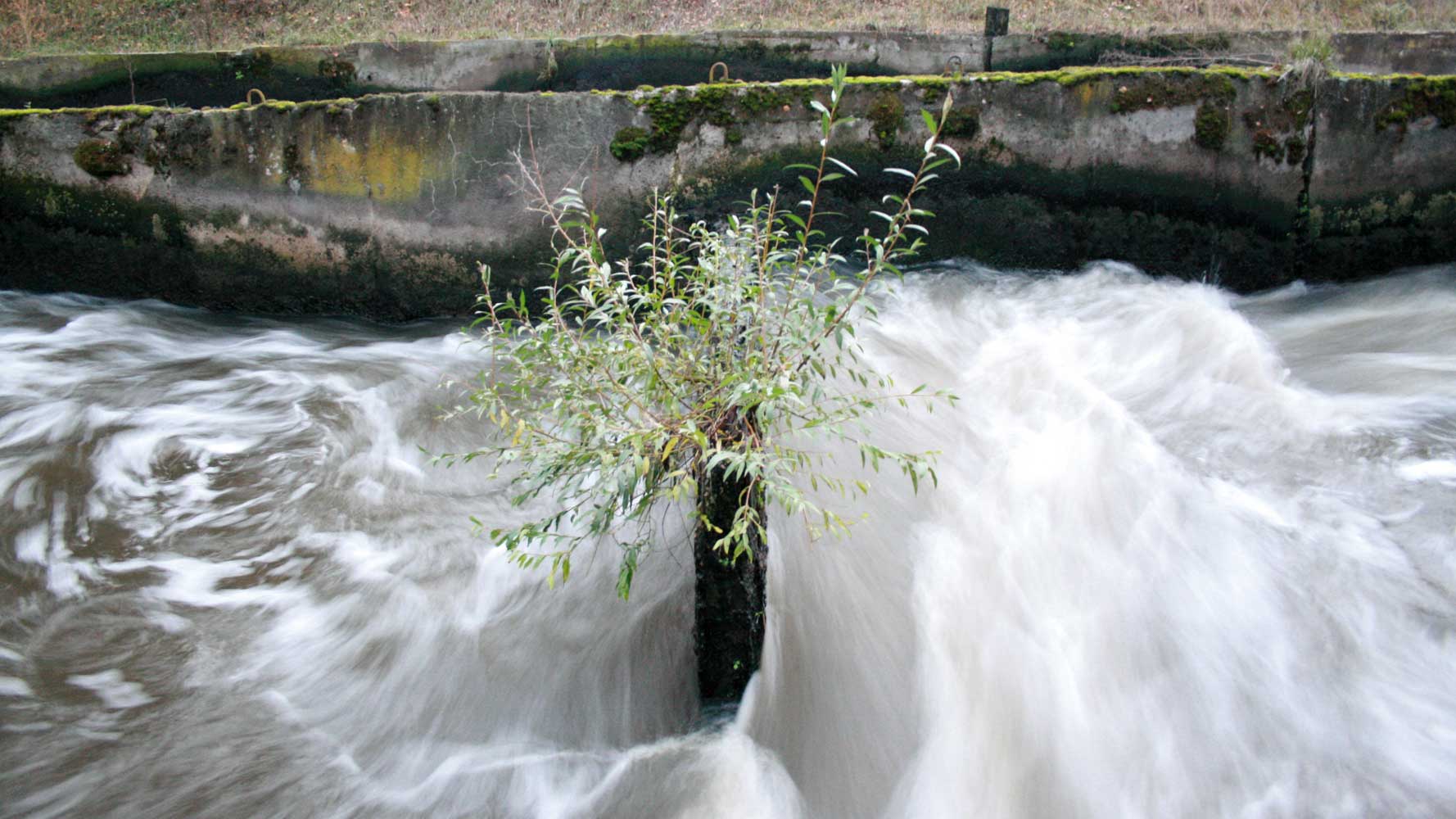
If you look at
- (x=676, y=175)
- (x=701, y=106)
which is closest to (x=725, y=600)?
(x=676, y=175)

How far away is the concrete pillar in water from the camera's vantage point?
3.11 meters

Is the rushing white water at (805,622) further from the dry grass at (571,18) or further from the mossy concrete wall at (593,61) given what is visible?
the dry grass at (571,18)

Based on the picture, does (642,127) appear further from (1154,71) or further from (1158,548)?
(1158,548)

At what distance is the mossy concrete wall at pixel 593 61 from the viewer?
31.7ft

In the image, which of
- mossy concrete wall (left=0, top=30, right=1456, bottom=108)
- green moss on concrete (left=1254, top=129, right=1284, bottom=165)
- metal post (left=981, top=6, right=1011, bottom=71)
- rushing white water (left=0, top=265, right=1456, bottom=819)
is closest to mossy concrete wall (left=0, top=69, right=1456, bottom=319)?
green moss on concrete (left=1254, top=129, right=1284, bottom=165)

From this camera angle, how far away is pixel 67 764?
3.29m

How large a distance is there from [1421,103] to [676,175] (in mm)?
5304

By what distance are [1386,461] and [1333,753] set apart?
6.66ft

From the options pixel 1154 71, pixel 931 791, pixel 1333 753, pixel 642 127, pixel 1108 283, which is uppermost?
pixel 1154 71

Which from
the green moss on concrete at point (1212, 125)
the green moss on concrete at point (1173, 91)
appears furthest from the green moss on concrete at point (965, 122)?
the green moss on concrete at point (1212, 125)

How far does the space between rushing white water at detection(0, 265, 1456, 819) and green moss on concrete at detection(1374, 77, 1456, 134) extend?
1704mm

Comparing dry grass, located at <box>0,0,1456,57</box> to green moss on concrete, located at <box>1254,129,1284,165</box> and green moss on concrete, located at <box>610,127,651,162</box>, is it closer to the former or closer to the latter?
green moss on concrete, located at <box>1254,129,1284,165</box>

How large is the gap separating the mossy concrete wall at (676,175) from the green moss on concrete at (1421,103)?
0.7 inches

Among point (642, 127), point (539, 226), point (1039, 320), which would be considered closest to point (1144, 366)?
point (1039, 320)
